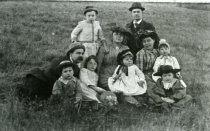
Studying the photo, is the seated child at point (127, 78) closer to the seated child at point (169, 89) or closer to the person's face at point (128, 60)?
the person's face at point (128, 60)

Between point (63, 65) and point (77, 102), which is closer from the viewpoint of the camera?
point (77, 102)

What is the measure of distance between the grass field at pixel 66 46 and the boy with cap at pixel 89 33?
4.86 feet

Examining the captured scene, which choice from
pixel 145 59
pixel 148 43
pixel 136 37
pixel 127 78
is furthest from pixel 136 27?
pixel 127 78

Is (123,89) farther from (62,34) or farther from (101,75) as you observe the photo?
(62,34)

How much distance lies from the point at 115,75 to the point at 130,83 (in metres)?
0.33

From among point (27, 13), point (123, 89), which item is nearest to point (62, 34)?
point (27, 13)

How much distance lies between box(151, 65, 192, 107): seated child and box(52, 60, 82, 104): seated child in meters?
1.40

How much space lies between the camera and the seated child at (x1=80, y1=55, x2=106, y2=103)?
527 cm

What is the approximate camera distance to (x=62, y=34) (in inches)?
389

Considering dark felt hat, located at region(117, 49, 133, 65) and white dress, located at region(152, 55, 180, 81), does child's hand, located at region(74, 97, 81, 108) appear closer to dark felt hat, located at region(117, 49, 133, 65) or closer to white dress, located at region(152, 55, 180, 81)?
dark felt hat, located at region(117, 49, 133, 65)

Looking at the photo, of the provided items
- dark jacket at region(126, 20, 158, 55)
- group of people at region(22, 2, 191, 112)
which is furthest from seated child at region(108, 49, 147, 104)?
dark jacket at region(126, 20, 158, 55)

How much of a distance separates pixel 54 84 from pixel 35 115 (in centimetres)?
68

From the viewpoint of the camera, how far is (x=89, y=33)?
21.5 feet

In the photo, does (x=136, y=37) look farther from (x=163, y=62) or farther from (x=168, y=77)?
(x=168, y=77)
